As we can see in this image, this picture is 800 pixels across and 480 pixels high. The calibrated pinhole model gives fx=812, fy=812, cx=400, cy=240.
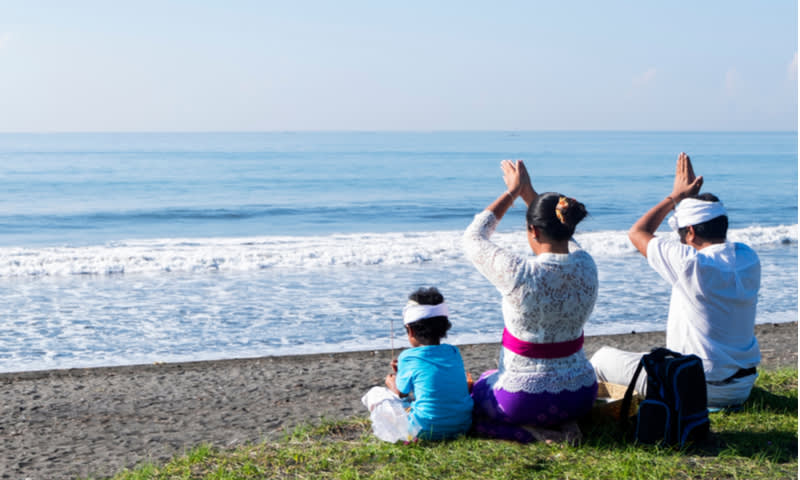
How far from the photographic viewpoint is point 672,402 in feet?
13.5

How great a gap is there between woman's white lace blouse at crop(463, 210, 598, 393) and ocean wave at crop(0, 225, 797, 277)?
1077cm

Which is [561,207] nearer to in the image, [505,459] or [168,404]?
[505,459]

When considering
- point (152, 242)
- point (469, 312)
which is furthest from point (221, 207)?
point (469, 312)

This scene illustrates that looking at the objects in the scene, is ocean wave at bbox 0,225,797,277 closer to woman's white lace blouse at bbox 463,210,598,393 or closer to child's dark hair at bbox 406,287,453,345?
child's dark hair at bbox 406,287,453,345

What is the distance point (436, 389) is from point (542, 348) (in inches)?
24.2

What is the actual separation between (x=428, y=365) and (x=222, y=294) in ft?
26.1

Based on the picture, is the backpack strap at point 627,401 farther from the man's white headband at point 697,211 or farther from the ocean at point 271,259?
the ocean at point 271,259

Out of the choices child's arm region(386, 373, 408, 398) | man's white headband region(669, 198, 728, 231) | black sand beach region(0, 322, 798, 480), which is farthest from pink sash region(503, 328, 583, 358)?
black sand beach region(0, 322, 798, 480)

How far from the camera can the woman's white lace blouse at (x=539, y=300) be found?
12.9ft

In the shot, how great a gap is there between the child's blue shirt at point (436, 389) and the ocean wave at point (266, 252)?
1045cm

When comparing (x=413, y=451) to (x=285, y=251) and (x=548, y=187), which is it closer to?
(x=285, y=251)

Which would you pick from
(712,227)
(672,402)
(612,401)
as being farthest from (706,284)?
(612,401)

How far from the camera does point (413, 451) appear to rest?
13.6 feet

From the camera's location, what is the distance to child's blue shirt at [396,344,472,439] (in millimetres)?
4242
